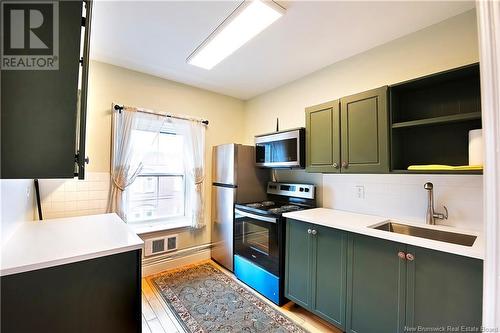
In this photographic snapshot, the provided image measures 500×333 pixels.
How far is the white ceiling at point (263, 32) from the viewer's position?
67.0 inches

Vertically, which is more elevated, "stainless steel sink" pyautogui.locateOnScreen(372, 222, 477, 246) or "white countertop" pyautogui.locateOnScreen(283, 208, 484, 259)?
"white countertop" pyautogui.locateOnScreen(283, 208, 484, 259)

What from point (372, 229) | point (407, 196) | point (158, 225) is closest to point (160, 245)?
point (158, 225)

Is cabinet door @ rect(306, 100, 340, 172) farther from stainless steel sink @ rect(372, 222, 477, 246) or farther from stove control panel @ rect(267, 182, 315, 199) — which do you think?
stainless steel sink @ rect(372, 222, 477, 246)

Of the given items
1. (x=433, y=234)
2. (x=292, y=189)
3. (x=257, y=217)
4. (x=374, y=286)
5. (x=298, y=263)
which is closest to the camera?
(x=374, y=286)

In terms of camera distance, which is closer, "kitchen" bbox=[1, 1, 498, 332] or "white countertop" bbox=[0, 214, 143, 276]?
"white countertop" bbox=[0, 214, 143, 276]

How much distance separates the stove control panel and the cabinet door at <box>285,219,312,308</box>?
22.8 inches

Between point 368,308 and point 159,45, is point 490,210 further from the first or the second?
point 159,45

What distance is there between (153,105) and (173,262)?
6.94ft

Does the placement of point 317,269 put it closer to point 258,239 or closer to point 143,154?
point 258,239

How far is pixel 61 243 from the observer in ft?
4.36

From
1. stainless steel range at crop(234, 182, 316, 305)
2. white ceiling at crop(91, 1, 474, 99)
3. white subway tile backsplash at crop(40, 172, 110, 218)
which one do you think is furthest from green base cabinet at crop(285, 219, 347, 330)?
white subway tile backsplash at crop(40, 172, 110, 218)

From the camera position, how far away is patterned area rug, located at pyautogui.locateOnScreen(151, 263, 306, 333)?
6.43 feet

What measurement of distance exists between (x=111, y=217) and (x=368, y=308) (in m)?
2.22

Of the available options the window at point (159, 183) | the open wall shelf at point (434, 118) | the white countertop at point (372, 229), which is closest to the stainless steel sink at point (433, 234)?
the white countertop at point (372, 229)
